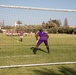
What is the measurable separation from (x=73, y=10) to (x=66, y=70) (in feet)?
11.9

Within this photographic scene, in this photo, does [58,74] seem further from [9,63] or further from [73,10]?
[73,10]

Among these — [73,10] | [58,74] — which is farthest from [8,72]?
[73,10]

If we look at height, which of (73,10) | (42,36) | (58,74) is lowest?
(58,74)

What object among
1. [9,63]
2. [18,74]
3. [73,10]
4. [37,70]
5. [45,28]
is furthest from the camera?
[45,28]

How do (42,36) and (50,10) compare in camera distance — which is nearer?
(50,10)

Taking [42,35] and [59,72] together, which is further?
[42,35]

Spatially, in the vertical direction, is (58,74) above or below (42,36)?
below

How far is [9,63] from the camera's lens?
12.1 meters

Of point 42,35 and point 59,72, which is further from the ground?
point 42,35

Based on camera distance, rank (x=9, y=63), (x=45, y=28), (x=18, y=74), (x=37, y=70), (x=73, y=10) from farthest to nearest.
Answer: (x=45, y=28) < (x=73, y=10) < (x=9, y=63) < (x=37, y=70) < (x=18, y=74)

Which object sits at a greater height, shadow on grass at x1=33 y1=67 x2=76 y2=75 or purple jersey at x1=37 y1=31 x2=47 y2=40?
purple jersey at x1=37 y1=31 x2=47 y2=40

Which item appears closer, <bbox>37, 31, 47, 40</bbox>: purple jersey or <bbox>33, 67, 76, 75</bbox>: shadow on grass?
<bbox>33, 67, 76, 75</bbox>: shadow on grass

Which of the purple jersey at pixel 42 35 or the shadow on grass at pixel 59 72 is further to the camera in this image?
the purple jersey at pixel 42 35

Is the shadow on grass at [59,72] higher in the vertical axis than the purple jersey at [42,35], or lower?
lower
